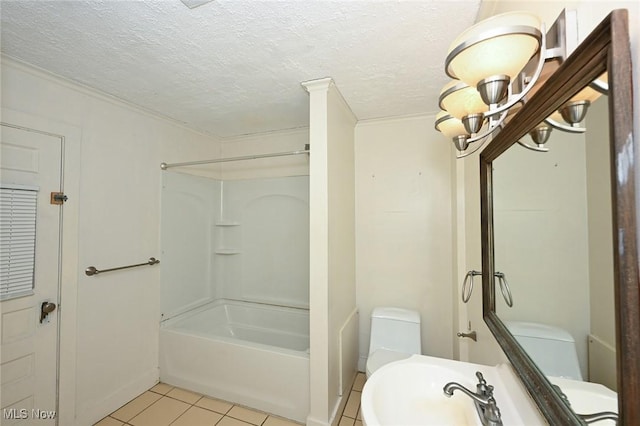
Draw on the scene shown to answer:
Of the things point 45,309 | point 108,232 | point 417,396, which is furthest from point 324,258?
point 45,309

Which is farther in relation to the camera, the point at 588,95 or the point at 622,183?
the point at 588,95

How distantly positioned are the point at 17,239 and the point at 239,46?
1722 mm

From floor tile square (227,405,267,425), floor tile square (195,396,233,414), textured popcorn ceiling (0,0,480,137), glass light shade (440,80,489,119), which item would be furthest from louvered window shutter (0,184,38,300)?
glass light shade (440,80,489,119)

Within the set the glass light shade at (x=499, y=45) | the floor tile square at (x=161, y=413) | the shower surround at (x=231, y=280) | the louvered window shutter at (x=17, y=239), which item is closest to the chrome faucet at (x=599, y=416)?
the glass light shade at (x=499, y=45)

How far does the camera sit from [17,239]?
150cm

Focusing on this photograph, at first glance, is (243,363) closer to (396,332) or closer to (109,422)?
(109,422)

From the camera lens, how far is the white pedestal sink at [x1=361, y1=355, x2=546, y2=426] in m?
0.88

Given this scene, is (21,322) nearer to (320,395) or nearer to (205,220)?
(205,220)

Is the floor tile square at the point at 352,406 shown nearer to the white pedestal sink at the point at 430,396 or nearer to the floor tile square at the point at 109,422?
the white pedestal sink at the point at 430,396

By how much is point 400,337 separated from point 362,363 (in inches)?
24.3

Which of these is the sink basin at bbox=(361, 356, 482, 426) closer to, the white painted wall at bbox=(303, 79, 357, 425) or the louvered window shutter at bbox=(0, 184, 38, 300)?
the white painted wall at bbox=(303, 79, 357, 425)

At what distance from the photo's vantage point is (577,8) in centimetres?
62

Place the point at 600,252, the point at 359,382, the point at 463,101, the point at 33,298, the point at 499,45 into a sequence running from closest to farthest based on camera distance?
1. the point at 600,252
2. the point at 499,45
3. the point at 463,101
4. the point at 33,298
5. the point at 359,382

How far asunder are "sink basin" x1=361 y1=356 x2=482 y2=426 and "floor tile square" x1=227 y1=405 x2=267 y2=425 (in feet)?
4.40
